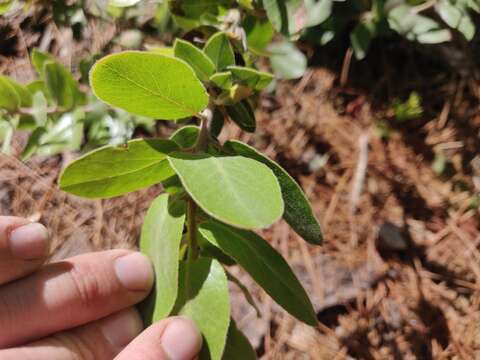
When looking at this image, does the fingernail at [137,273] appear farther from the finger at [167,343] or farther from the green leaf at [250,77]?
the green leaf at [250,77]

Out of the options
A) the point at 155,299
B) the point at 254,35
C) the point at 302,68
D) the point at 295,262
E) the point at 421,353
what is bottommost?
the point at 421,353

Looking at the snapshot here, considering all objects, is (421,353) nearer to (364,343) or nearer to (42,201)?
(364,343)

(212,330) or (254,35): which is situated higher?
(254,35)

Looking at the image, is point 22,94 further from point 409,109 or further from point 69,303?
point 409,109

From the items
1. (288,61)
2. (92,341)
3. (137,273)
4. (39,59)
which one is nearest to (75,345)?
(92,341)

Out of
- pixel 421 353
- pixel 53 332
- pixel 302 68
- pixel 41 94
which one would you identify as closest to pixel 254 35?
pixel 302 68
